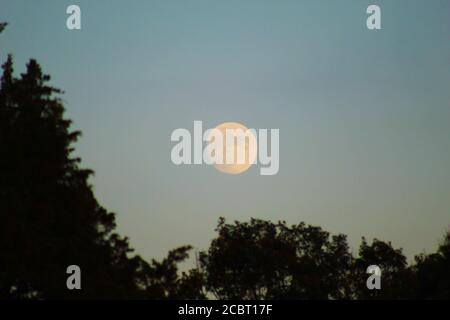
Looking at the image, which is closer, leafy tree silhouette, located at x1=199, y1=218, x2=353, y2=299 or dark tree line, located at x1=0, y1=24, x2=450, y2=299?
dark tree line, located at x1=0, y1=24, x2=450, y2=299

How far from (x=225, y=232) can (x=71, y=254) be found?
5138 cm

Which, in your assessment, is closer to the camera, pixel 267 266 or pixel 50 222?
pixel 50 222

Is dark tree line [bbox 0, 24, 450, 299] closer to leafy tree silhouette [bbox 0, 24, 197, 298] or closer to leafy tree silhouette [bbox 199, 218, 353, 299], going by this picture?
leafy tree silhouette [bbox 0, 24, 197, 298]

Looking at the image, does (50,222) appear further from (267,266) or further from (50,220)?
(267,266)

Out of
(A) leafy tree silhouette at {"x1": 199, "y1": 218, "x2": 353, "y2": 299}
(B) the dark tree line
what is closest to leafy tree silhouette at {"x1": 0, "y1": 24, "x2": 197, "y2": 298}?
(B) the dark tree line

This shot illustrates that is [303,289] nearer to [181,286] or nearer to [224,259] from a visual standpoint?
[224,259]

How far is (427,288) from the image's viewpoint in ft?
221

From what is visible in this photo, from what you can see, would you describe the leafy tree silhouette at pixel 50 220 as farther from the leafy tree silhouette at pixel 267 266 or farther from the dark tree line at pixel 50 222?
the leafy tree silhouette at pixel 267 266

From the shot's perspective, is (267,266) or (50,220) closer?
(50,220)

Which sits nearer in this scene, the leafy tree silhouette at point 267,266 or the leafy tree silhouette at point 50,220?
the leafy tree silhouette at point 50,220

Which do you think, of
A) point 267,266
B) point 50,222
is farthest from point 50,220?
point 267,266

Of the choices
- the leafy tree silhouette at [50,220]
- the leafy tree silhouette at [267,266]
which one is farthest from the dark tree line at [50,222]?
the leafy tree silhouette at [267,266]
